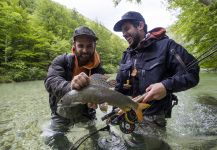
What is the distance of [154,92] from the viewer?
11.2 feet

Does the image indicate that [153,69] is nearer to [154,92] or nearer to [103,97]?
[154,92]

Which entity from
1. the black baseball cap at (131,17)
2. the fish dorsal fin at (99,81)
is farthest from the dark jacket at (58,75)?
the black baseball cap at (131,17)

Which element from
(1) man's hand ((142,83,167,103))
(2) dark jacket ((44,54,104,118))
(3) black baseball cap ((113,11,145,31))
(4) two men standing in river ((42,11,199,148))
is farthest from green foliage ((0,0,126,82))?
(1) man's hand ((142,83,167,103))

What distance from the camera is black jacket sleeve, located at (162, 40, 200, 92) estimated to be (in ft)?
12.1

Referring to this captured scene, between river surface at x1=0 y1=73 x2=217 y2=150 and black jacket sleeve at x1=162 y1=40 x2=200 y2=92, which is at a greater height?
black jacket sleeve at x1=162 y1=40 x2=200 y2=92

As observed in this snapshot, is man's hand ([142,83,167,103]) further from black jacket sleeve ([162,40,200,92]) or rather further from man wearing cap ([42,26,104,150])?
man wearing cap ([42,26,104,150])

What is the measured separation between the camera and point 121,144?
533 centimetres

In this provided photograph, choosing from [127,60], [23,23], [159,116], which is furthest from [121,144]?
[23,23]

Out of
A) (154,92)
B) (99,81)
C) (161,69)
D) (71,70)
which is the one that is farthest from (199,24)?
(99,81)

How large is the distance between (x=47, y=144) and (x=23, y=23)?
106 feet

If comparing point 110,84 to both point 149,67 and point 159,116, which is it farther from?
point 159,116

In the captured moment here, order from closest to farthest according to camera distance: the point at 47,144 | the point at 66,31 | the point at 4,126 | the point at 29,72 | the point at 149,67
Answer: the point at 149,67 → the point at 47,144 → the point at 4,126 → the point at 29,72 → the point at 66,31

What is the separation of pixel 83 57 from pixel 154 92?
2.34 metres

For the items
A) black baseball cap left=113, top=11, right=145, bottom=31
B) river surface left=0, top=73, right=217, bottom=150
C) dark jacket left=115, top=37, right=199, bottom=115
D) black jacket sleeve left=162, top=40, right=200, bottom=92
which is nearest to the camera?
black jacket sleeve left=162, top=40, right=200, bottom=92
